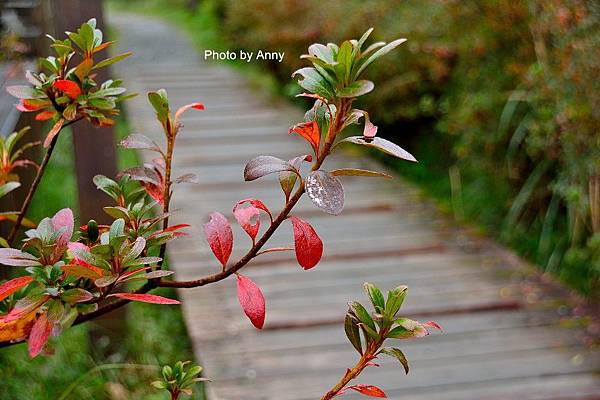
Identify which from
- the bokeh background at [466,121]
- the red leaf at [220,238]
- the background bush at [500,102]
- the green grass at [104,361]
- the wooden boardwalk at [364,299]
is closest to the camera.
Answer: the red leaf at [220,238]

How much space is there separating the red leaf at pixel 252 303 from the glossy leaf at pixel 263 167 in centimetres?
12

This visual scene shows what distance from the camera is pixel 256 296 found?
30.8 inches

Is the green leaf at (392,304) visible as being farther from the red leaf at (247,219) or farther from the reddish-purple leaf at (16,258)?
the reddish-purple leaf at (16,258)

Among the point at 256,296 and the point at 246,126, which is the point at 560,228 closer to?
the point at 246,126

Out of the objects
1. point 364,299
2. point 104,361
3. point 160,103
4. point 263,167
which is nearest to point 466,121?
point 364,299

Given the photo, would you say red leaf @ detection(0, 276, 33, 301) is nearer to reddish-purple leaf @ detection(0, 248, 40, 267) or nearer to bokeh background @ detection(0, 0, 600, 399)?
reddish-purple leaf @ detection(0, 248, 40, 267)

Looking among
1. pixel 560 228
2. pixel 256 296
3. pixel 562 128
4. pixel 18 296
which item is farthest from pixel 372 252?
pixel 256 296

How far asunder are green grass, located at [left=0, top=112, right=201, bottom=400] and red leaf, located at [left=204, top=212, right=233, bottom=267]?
169 cm

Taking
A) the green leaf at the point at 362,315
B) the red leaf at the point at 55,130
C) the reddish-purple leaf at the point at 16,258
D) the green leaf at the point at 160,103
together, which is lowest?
the green leaf at the point at 362,315

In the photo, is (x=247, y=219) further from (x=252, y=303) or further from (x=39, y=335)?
(x=39, y=335)

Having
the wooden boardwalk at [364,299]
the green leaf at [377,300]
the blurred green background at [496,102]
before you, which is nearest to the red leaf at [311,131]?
the green leaf at [377,300]

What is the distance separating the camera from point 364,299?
2.70 meters

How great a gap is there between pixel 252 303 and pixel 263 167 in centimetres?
14

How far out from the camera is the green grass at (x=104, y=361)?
8.66 ft
